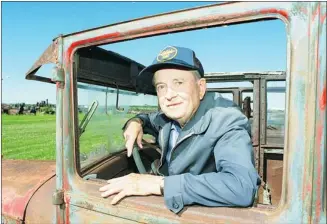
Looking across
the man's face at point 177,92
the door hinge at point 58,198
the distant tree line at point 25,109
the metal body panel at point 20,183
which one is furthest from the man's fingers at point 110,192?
the distant tree line at point 25,109

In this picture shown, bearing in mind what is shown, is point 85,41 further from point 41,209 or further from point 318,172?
point 318,172

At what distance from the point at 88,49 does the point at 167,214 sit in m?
0.85

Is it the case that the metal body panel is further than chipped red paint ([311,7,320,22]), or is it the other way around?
the metal body panel

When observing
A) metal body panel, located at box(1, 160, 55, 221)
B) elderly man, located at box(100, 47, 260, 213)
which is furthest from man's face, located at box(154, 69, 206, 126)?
metal body panel, located at box(1, 160, 55, 221)

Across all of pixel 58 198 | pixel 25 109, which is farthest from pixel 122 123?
pixel 25 109

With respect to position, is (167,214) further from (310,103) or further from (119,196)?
(310,103)

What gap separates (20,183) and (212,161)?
126 centimetres

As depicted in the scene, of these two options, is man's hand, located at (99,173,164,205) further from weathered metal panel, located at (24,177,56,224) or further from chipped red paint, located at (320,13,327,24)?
chipped red paint, located at (320,13,327,24)

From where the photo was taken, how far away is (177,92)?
1.46 metres

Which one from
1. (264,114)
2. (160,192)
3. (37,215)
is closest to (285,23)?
(160,192)

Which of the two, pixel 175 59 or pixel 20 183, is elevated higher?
pixel 175 59

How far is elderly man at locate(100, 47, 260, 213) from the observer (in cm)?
108

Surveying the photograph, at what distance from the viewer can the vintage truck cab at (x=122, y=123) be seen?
2.95 ft

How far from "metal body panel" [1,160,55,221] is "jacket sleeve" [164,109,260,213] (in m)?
0.94
